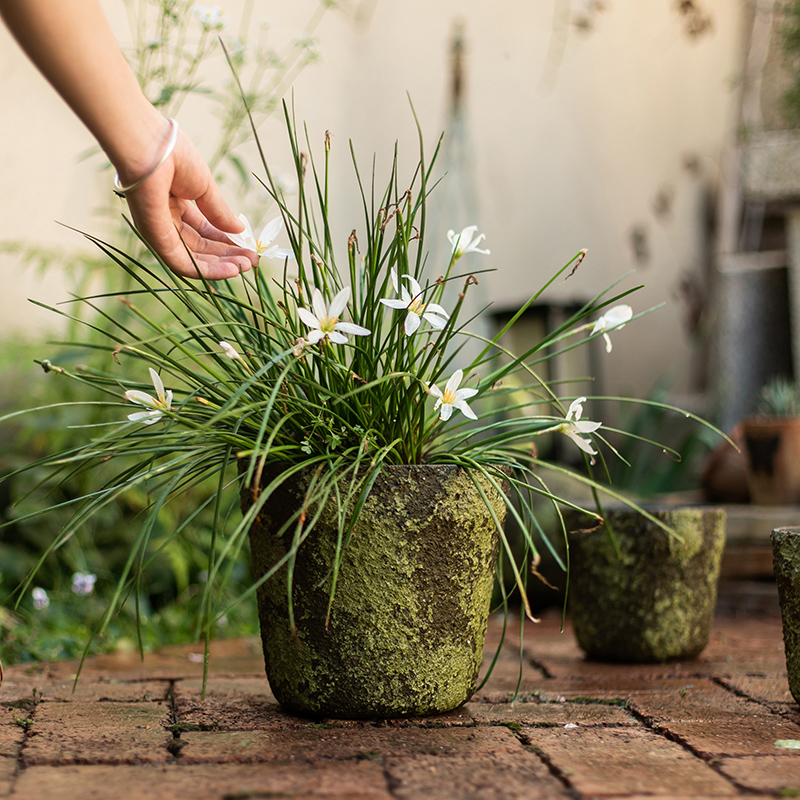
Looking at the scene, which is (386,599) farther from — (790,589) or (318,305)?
(790,589)

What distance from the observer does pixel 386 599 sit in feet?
3.76

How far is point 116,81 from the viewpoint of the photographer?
1000 millimetres

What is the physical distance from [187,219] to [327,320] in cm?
32

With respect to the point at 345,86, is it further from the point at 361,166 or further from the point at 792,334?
the point at 792,334

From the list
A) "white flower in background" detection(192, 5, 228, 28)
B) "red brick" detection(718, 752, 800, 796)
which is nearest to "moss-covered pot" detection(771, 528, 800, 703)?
"red brick" detection(718, 752, 800, 796)

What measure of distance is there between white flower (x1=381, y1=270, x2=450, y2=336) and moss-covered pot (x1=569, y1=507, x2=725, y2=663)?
28.0 inches

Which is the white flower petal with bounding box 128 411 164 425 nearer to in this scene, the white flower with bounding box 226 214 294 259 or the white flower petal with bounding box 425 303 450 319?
the white flower with bounding box 226 214 294 259

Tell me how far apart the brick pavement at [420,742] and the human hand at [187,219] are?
622 mm

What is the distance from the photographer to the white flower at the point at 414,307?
1.12m

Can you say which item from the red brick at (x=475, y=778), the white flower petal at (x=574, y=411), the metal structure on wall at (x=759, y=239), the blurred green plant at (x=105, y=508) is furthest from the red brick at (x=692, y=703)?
the metal structure on wall at (x=759, y=239)

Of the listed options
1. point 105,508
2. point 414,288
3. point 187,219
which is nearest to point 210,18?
point 187,219

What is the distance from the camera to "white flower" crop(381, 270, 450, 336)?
1.12m

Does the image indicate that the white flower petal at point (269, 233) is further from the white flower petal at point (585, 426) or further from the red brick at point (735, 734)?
the red brick at point (735, 734)

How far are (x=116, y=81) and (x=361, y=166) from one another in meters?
3.51
